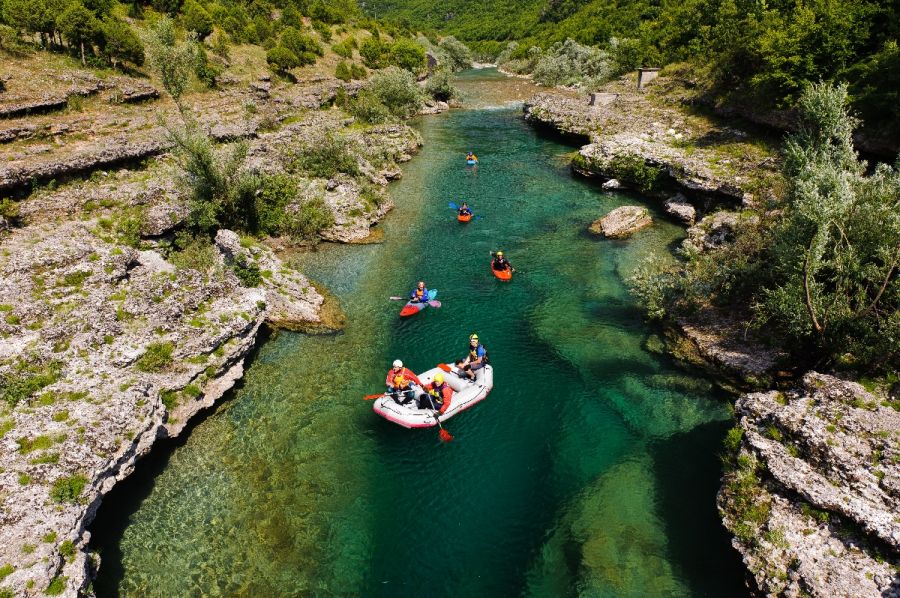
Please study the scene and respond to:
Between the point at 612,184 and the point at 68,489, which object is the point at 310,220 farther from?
the point at 612,184

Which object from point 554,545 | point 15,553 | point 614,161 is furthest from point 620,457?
point 614,161

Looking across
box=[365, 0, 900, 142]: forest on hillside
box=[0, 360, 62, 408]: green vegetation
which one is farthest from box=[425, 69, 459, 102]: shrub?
box=[0, 360, 62, 408]: green vegetation

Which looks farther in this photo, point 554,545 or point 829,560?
point 554,545

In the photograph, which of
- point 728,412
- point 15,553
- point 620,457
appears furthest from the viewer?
point 728,412

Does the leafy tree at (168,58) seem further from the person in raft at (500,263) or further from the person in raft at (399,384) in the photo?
the person in raft at (399,384)

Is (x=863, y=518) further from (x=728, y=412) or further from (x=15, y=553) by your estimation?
(x=15, y=553)

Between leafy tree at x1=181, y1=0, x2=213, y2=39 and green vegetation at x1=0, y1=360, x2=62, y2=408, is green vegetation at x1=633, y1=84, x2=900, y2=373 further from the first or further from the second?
leafy tree at x1=181, y1=0, x2=213, y2=39

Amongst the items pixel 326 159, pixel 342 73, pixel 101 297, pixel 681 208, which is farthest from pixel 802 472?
pixel 342 73

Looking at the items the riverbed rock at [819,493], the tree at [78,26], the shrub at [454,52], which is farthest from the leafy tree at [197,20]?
the riverbed rock at [819,493]
